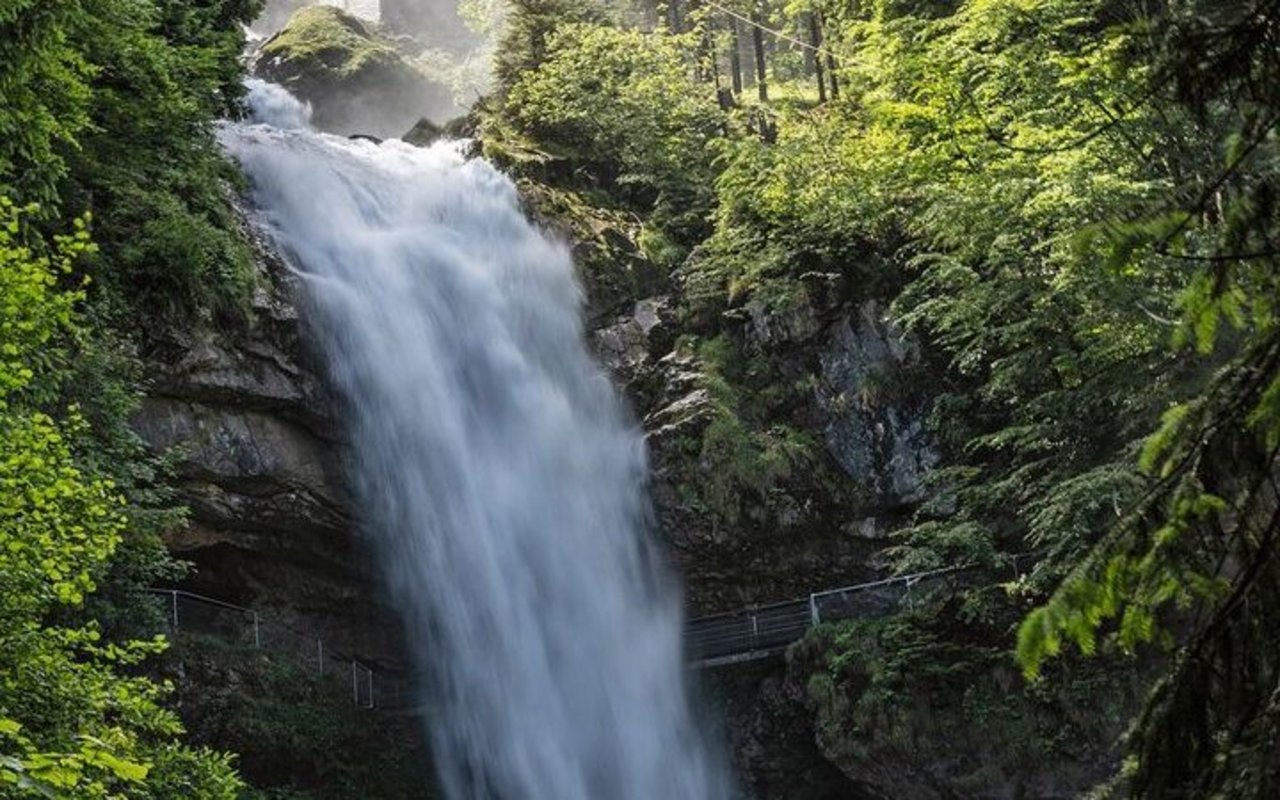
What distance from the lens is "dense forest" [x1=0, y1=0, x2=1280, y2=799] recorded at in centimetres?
292

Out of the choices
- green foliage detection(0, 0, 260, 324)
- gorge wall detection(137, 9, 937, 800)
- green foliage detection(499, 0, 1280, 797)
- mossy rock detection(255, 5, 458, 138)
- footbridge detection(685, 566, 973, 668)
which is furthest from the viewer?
mossy rock detection(255, 5, 458, 138)

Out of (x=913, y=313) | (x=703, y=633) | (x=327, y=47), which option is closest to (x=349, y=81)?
(x=327, y=47)

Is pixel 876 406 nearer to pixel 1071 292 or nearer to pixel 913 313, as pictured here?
pixel 913 313

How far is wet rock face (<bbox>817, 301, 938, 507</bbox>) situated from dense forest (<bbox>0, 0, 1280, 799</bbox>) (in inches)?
9.7

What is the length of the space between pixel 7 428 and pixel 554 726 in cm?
1020

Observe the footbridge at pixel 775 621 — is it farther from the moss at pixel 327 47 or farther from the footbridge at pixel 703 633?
the moss at pixel 327 47

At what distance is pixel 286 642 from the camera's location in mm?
17125

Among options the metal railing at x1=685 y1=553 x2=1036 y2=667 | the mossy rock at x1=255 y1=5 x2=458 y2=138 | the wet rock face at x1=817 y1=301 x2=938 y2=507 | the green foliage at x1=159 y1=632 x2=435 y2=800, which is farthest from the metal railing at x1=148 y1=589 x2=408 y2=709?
the mossy rock at x1=255 y1=5 x2=458 y2=138

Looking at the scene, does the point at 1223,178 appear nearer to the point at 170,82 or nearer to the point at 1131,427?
the point at 1131,427

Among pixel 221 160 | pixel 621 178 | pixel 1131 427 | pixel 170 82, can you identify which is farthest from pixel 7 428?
pixel 621 178

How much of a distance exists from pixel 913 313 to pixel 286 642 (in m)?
10.6

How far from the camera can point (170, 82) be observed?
13.9 meters

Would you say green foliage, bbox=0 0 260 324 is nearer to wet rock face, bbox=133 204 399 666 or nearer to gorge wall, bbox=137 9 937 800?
wet rock face, bbox=133 204 399 666

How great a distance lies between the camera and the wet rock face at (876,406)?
17406 millimetres
